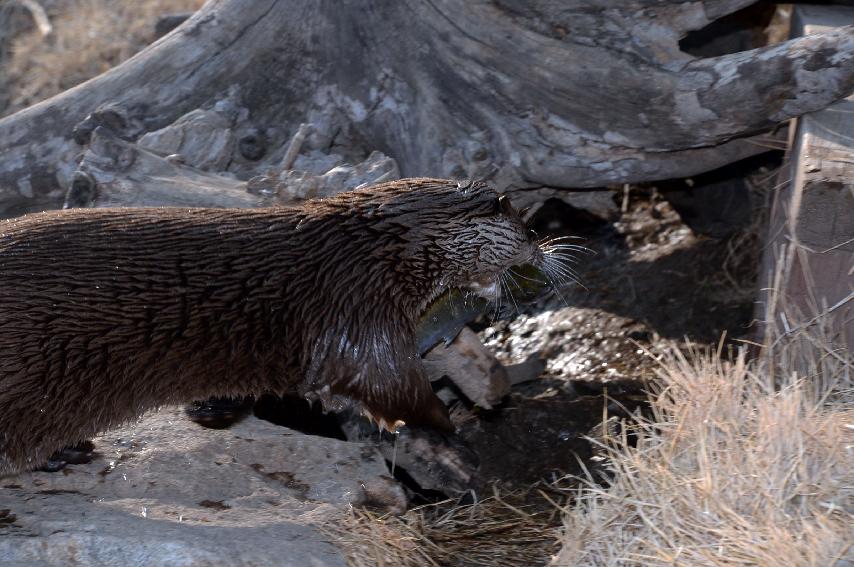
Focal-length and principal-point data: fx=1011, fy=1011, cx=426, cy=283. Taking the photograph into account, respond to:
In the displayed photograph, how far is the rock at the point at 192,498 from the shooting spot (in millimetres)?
2180

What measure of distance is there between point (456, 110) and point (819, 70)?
1196 millimetres

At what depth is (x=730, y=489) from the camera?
2008mm

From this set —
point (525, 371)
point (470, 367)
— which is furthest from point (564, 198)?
point (470, 367)

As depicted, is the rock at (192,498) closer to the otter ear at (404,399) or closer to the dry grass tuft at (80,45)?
the otter ear at (404,399)

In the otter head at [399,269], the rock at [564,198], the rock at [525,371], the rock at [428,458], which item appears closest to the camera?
the otter head at [399,269]

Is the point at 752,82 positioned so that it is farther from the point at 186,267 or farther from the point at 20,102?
the point at 20,102

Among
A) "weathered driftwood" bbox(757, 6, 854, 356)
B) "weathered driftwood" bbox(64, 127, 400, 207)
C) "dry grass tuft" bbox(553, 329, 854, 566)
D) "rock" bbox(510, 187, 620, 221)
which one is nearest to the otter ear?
"dry grass tuft" bbox(553, 329, 854, 566)

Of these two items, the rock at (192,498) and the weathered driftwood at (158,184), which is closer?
the rock at (192,498)

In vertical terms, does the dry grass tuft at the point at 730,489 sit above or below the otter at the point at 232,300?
below

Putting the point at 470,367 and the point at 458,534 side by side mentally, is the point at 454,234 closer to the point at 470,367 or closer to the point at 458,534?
the point at 470,367

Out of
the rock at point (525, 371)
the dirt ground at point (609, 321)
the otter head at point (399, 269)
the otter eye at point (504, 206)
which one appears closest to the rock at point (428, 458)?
the dirt ground at point (609, 321)

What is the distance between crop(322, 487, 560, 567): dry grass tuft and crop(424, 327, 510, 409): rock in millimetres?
394

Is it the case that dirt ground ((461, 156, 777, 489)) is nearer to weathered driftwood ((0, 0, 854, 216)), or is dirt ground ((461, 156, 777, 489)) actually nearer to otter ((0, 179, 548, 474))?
otter ((0, 179, 548, 474))

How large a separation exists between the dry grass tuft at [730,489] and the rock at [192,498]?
646 millimetres
